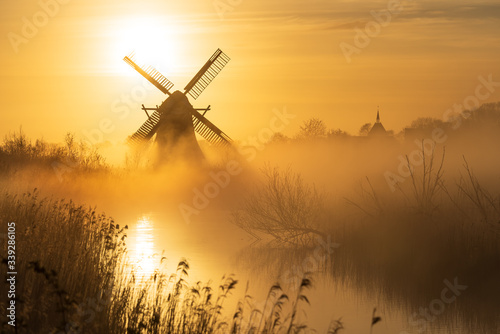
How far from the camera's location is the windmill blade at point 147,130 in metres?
39.0

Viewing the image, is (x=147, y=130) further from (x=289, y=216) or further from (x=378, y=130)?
(x=378, y=130)

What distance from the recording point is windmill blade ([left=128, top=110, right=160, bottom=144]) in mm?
39000

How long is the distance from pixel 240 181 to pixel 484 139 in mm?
25991

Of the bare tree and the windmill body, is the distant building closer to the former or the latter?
the windmill body

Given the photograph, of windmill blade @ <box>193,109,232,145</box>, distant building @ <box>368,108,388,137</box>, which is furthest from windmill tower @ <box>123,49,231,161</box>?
distant building @ <box>368,108,388,137</box>

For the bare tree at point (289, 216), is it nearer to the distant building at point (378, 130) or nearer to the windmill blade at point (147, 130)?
the windmill blade at point (147, 130)

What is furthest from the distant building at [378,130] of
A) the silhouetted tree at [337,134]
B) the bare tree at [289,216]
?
the bare tree at [289,216]

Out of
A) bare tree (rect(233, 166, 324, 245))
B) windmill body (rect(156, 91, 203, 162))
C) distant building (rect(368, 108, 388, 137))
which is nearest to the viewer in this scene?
bare tree (rect(233, 166, 324, 245))

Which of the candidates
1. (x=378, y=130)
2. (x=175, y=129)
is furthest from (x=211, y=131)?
(x=378, y=130)

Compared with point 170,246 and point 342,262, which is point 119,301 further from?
point 170,246

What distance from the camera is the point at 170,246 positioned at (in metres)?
24.6

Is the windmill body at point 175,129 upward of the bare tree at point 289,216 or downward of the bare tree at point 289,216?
upward

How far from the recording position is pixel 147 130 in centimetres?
3928

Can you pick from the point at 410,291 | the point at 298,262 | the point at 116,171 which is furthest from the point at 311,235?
the point at 116,171
